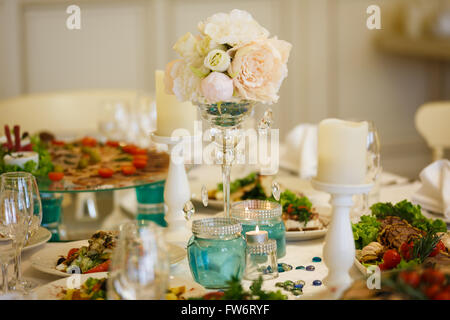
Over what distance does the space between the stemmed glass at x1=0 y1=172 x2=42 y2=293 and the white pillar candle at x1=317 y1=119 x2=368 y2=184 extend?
0.51 metres

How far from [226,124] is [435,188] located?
63 centimetres

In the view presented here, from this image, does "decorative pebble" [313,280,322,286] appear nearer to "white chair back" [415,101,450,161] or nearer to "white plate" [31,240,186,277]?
"white plate" [31,240,186,277]

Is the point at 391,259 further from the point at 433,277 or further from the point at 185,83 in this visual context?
the point at 185,83

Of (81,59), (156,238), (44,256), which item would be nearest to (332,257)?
(156,238)

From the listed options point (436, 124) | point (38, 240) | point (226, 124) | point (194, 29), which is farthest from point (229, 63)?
point (194, 29)

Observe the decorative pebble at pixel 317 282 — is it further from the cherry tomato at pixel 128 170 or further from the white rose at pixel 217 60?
the cherry tomato at pixel 128 170

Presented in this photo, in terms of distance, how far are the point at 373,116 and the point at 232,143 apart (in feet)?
10.6

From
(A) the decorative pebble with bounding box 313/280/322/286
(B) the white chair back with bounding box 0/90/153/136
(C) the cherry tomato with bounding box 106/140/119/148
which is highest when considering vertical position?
(B) the white chair back with bounding box 0/90/153/136

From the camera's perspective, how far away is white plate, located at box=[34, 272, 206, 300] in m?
1.03

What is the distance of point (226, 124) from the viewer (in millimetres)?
1239

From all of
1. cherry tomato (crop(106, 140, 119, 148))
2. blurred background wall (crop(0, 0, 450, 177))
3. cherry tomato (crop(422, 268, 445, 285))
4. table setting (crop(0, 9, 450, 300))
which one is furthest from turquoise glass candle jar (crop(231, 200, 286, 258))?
blurred background wall (crop(0, 0, 450, 177))

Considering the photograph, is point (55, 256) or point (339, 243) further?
point (55, 256)

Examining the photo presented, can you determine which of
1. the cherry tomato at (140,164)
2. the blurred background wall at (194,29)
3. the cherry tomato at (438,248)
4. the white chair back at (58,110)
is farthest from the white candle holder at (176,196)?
the blurred background wall at (194,29)

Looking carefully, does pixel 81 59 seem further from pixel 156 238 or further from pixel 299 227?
pixel 156 238
